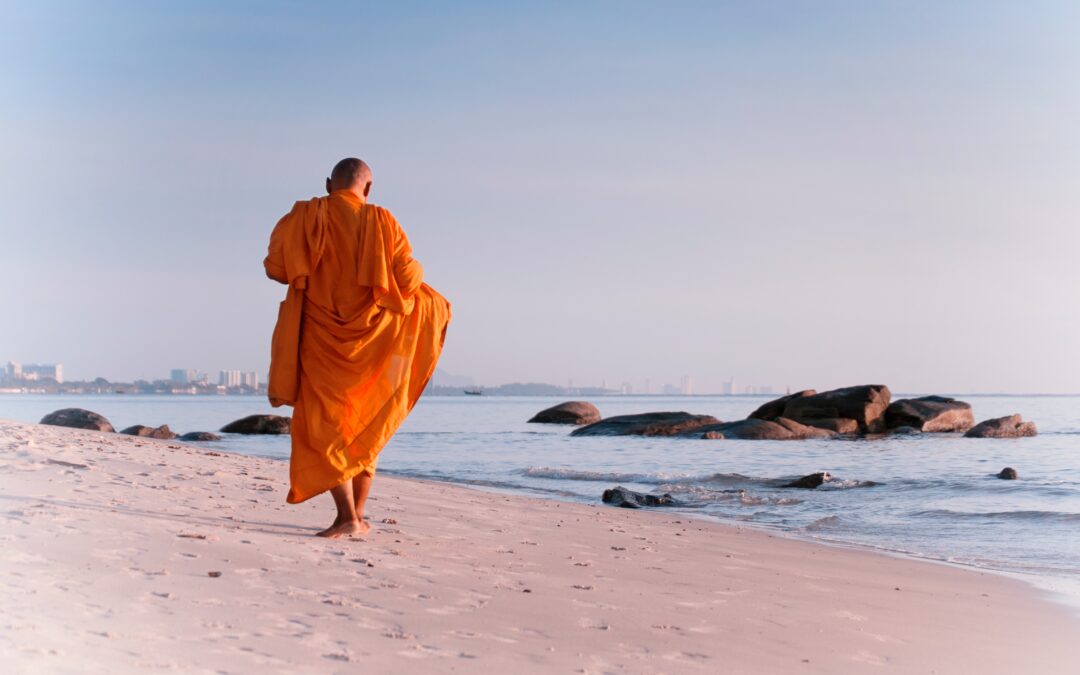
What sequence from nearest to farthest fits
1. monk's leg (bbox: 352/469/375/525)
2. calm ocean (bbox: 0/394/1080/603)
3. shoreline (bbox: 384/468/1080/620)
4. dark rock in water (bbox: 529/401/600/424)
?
monk's leg (bbox: 352/469/375/525), shoreline (bbox: 384/468/1080/620), calm ocean (bbox: 0/394/1080/603), dark rock in water (bbox: 529/401/600/424)

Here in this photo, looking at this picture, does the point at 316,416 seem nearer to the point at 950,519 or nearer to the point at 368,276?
the point at 368,276

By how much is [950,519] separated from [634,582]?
770cm

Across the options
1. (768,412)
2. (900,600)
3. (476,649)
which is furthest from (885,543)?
(768,412)

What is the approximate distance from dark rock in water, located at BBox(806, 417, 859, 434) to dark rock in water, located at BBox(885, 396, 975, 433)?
180cm

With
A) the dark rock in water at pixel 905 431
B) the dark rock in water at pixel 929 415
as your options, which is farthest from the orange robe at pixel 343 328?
the dark rock in water at pixel 929 415

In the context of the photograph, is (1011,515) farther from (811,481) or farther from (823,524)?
(811,481)

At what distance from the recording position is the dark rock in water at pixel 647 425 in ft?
117

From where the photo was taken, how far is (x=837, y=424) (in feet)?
117

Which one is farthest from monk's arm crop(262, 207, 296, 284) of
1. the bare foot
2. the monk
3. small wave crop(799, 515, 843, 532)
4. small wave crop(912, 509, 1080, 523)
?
small wave crop(912, 509, 1080, 523)

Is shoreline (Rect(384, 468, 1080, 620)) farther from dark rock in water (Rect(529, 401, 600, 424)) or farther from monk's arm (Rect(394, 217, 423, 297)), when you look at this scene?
dark rock in water (Rect(529, 401, 600, 424))

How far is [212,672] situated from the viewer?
10.3 ft

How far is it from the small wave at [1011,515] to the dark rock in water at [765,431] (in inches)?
750

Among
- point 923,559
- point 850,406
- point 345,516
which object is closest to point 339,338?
point 345,516

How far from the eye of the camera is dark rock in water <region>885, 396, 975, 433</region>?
36.2m
